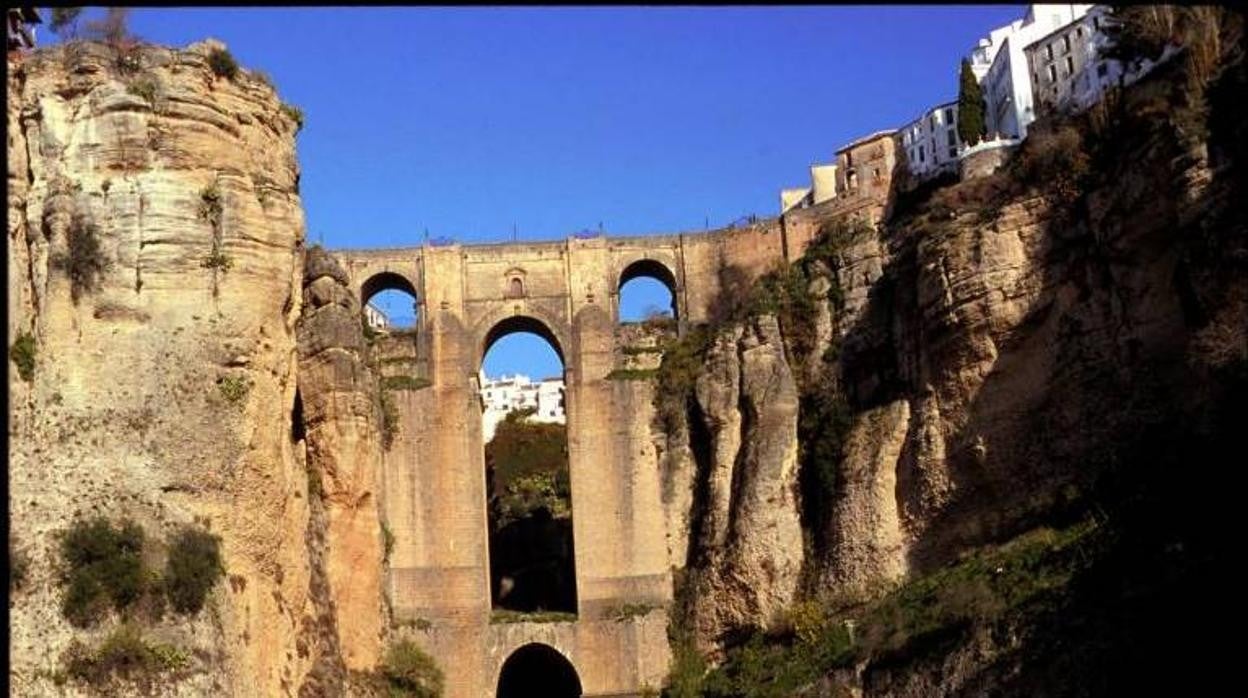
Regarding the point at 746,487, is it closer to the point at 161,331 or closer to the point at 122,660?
the point at 161,331

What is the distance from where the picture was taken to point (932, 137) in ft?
198

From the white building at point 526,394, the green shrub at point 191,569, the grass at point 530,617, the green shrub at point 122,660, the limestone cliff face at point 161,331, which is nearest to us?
the green shrub at point 122,660

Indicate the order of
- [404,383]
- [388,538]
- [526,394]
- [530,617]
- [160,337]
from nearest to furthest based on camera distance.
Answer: [160,337] < [388,538] < [530,617] < [404,383] < [526,394]

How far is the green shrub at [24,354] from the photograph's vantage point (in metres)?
20.9

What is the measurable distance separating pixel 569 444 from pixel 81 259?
19442 mm

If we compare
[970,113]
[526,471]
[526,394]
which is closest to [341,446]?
[526,471]

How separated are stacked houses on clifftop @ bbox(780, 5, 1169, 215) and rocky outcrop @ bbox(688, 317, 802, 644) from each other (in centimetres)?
607

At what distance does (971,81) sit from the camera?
4719 centimetres

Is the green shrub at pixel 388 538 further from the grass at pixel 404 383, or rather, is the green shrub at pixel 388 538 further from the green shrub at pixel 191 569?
the green shrub at pixel 191 569

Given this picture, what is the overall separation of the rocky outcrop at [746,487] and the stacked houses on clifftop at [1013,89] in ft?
19.9

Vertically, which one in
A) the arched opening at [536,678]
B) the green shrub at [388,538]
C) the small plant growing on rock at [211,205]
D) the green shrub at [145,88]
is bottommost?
the arched opening at [536,678]

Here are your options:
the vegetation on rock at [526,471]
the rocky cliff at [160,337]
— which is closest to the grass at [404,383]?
the vegetation on rock at [526,471]

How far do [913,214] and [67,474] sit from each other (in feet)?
81.6

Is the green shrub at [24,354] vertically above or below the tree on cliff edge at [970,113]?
below
